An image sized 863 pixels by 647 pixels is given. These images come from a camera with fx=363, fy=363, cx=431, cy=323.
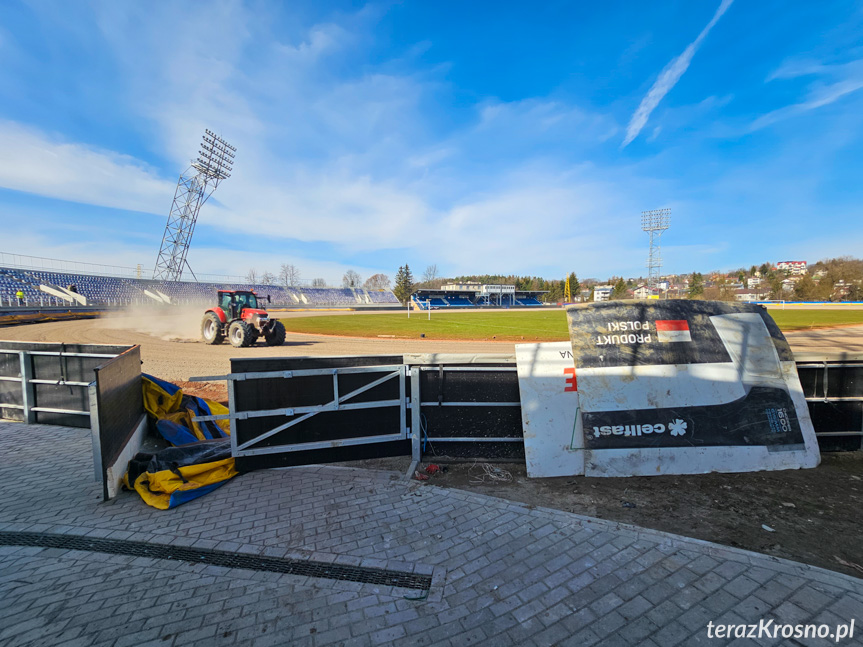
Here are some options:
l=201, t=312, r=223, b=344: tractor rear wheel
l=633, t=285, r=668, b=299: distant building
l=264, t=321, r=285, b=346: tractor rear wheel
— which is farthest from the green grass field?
l=633, t=285, r=668, b=299: distant building

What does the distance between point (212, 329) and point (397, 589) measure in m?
17.4

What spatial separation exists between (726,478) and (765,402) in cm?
117

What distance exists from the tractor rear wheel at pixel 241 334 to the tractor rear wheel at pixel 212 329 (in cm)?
120

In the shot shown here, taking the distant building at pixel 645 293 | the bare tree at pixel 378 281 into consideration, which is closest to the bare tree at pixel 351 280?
the bare tree at pixel 378 281

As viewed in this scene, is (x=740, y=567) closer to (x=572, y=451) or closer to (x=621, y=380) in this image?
(x=572, y=451)

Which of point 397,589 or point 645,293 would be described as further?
point 645,293

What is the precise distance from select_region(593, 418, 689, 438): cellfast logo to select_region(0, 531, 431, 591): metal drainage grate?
2.72 meters

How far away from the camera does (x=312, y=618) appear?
2.38 meters

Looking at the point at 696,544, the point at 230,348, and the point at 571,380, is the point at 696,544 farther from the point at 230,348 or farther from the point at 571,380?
the point at 230,348

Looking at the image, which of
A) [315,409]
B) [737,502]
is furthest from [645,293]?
[315,409]

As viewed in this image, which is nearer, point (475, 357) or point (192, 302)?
point (475, 357)

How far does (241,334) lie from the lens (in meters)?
15.1

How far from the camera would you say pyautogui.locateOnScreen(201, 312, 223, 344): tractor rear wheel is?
16500 mm

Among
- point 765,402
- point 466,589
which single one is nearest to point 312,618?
point 466,589
